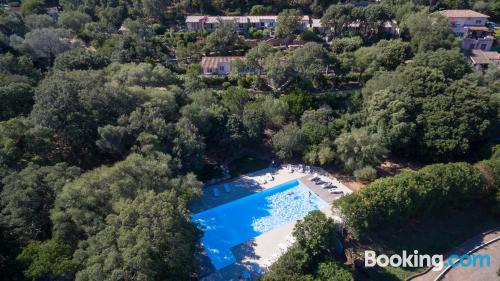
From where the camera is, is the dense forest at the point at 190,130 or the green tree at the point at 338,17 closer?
the dense forest at the point at 190,130

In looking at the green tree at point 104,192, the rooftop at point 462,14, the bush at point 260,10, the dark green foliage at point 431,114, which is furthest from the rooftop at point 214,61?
the rooftop at point 462,14

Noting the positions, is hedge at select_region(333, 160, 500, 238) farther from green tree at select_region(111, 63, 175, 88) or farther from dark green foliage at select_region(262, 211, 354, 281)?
green tree at select_region(111, 63, 175, 88)

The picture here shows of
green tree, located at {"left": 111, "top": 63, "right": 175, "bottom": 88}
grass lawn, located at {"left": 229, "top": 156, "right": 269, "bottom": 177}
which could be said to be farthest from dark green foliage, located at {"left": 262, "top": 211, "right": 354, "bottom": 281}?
green tree, located at {"left": 111, "top": 63, "right": 175, "bottom": 88}

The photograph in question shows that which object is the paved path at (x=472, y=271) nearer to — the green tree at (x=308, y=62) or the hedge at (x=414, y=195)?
the hedge at (x=414, y=195)

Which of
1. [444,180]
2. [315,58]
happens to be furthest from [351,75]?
[444,180]

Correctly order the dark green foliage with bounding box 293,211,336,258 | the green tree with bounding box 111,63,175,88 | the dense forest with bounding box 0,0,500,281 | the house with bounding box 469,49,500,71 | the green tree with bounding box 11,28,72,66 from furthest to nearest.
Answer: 1. the house with bounding box 469,49,500,71
2. the green tree with bounding box 11,28,72,66
3. the green tree with bounding box 111,63,175,88
4. the dark green foliage with bounding box 293,211,336,258
5. the dense forest with bounding box 0,0,500,281

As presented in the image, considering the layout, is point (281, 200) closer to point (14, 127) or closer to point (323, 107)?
point (323, 107)

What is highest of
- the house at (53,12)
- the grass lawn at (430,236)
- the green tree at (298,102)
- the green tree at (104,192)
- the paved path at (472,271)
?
the house at (53,12)
